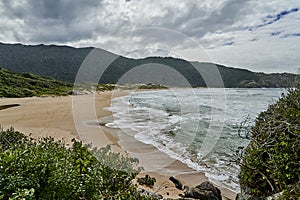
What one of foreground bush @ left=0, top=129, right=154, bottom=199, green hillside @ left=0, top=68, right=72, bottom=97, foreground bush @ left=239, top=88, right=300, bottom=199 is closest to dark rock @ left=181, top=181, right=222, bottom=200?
foreground bush @ left=239, top=88, right=300, bottom=199

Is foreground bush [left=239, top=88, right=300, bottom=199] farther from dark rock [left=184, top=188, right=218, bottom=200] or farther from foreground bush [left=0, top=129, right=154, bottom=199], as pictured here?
foreground bush [left=0, top=129, right=154, bottom=199]

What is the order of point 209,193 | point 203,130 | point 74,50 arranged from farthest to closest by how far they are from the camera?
point 74,50
point 203,130
point 209,193

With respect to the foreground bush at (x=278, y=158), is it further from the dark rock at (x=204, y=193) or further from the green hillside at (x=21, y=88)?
the green hillside at (x=21, y=88)

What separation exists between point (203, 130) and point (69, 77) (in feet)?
343

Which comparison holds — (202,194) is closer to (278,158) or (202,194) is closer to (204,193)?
(204,193)

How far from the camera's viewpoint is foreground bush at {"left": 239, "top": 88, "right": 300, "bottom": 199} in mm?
3771

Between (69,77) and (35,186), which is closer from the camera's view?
(35,186)

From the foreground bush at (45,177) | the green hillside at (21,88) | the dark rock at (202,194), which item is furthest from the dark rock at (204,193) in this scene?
the green hillside at (21,88)

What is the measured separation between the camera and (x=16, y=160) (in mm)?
2611

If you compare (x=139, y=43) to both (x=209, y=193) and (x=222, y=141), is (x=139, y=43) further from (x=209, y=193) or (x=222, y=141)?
(x=222, y=141)

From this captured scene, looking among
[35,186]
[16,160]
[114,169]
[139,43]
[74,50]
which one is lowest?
[114,169]

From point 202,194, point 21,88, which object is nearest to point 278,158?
point 202,194

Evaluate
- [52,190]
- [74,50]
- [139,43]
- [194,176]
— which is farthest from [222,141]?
[74,50]

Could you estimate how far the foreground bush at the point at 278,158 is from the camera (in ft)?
12.4
